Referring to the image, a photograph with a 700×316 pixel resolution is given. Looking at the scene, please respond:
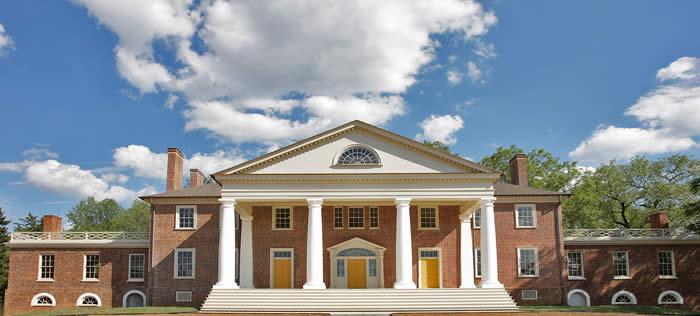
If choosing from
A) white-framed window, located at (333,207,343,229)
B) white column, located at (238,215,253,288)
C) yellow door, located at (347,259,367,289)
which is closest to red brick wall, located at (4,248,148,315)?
white column, located at (238,215,253,288)

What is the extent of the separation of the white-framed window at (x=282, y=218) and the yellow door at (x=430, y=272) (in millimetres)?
7436

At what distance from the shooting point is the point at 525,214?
111 feet

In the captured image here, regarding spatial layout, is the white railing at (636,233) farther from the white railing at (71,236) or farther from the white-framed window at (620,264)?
the white railing at (71,236)

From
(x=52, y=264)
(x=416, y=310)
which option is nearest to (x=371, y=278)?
(x=416, y=310)

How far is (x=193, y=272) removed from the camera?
3303cm

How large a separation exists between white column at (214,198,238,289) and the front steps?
1.63ft

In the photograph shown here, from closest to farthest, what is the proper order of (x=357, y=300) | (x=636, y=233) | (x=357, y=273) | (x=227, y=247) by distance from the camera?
(x=357, y=300), (x=227, y=247), (x=357, y=273), (x=636, y=233)

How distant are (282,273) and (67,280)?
1300 centimetres

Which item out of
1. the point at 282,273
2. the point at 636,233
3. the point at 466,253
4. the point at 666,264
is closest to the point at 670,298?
the point at 666,264

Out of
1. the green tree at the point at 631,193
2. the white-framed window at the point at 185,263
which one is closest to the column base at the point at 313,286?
the white-framed window at the point at 185,263

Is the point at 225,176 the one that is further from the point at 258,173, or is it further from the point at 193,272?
the point at 193,272

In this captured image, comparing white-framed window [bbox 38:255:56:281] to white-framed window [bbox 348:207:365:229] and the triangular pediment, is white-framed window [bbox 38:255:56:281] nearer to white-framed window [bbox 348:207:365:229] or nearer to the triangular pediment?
the triangular pediment

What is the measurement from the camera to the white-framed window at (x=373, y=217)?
32281 millimetres

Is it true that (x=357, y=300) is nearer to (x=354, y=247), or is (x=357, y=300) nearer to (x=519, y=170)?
(x=354, y=247)
